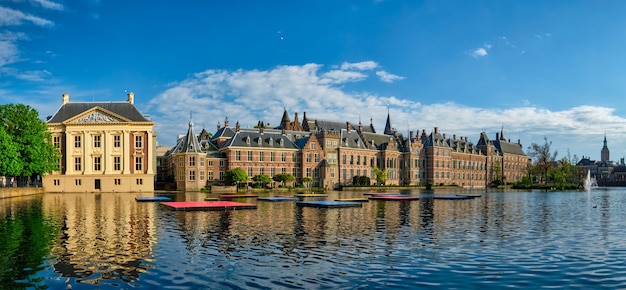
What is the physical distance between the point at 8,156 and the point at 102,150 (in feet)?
66.0

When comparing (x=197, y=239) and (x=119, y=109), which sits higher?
(x=119, y=109)

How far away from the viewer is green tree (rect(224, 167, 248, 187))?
86250mm

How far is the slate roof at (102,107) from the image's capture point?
80.9 metres

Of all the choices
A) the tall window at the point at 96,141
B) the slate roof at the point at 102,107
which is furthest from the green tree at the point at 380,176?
the tall window at the point at 96,141

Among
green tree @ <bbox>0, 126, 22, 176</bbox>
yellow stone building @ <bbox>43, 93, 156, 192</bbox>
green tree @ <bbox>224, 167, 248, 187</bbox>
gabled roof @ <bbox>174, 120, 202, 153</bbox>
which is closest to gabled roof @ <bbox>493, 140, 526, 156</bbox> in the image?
green tree @ <bbox>224, 167, 248, 187</bbox>

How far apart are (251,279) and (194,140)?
253 ft

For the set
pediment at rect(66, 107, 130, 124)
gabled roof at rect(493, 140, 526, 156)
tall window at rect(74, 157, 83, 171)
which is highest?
pediment at rect(66, 107, 130, 124)

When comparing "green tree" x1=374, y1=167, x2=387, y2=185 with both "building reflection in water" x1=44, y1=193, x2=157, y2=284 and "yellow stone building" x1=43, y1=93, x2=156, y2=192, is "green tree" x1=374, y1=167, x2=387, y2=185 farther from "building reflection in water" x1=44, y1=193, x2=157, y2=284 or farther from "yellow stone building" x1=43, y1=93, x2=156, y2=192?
"building reflection in water" x1=44, y1=193, x2=157, y2=284

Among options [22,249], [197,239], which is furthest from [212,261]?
[22,249]

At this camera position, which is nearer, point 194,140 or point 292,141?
point 194,140

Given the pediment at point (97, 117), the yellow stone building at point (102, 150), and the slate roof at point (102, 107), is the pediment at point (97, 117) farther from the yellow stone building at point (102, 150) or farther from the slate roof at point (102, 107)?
the slate roof at point (102, 107)

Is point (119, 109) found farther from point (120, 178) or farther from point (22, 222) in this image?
point (22, 222)

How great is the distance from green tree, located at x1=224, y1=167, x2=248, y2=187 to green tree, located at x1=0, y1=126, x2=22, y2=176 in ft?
107

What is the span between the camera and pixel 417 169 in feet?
404
